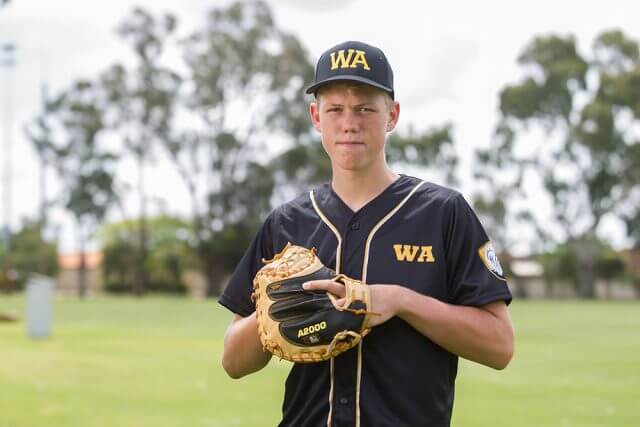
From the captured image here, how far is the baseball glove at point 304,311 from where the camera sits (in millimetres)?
2438

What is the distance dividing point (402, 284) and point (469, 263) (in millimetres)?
207

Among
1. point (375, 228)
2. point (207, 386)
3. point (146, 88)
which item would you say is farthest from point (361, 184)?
point (146, 88)

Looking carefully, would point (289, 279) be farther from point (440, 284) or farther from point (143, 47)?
point (143, 47)

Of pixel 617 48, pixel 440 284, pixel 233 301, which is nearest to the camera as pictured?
pixel 440 284

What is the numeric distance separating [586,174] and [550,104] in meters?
5.29

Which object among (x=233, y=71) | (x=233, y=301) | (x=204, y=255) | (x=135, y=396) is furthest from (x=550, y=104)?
(x=233, y=301)

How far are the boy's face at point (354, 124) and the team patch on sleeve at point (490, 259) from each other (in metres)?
0.41

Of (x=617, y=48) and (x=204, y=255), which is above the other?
(x=617, y=48)

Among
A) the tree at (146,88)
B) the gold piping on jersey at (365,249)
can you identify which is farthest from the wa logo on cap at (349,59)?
the tree at (146,88)

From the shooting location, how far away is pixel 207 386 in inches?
430

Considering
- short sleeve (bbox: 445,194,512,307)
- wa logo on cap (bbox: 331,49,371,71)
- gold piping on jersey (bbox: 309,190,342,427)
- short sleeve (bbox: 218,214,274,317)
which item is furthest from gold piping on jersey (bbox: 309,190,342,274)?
wa logo on cap (bbox: 331,49,371,71)

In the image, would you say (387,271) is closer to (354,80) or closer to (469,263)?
(469,263)

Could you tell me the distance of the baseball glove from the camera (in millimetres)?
2438

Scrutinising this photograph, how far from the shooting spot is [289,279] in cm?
256
